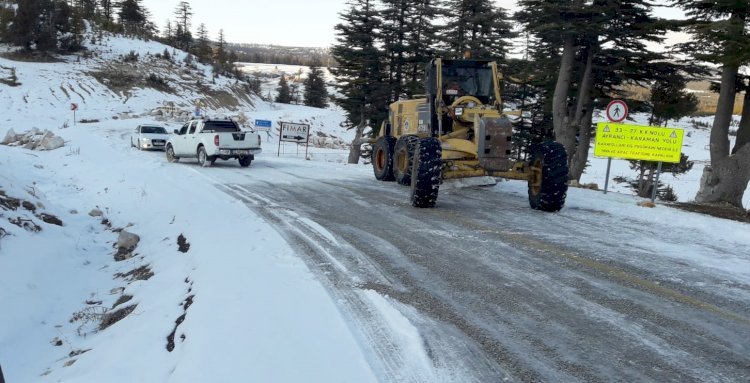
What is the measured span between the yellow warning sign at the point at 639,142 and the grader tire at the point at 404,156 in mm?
4386

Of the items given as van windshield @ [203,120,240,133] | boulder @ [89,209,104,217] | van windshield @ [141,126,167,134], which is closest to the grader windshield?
boulder @ [89,209,104,217]

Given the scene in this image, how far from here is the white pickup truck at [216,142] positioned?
57.5 ft

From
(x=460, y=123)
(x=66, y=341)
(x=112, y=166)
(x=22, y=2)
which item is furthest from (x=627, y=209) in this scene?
(x=22, y=2)

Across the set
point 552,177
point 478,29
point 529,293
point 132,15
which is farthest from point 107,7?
point 529,293

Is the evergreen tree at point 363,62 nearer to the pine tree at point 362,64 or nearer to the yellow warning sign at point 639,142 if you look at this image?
the pine tree at point 362,64

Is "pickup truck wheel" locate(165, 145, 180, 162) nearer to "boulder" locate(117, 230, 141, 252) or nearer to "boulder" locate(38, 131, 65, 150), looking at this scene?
"boulder" locate(38, 131, 65, 150)

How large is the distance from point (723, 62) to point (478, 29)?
56.4ft

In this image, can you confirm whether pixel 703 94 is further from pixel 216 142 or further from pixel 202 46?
pixel 202 46

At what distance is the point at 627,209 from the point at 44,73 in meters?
52.2

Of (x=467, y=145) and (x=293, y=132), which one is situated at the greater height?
(x=467, y=145)

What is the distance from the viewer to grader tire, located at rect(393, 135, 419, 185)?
11.1 meters

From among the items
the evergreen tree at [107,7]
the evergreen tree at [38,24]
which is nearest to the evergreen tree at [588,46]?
the evergreen tree at [38,24]

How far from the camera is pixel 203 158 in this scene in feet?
59.1

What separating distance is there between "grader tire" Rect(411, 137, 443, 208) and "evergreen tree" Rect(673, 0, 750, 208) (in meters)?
7.95
